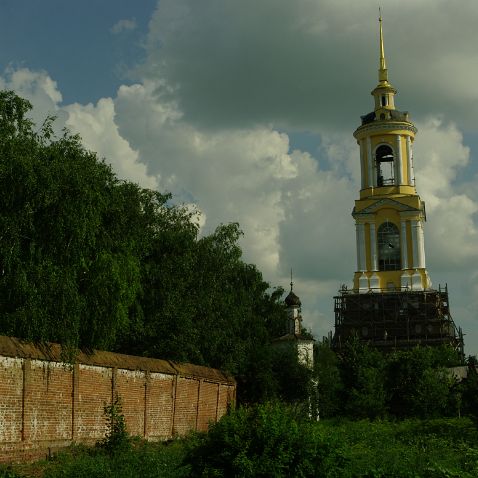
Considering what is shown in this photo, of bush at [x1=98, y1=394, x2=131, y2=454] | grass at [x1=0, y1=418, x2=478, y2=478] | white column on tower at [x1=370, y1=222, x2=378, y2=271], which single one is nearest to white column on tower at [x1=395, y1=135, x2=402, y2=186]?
white column on tower at [x1=370, y1=222, x2=378, y2=271]

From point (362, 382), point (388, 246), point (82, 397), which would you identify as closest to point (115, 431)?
point (82, 397)

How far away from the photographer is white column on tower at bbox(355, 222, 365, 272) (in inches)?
2776

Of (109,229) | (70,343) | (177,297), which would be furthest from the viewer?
(177,297)

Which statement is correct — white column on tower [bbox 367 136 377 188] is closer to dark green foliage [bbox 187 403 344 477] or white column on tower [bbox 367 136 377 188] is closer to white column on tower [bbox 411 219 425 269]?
white column on tower [bbox 411 219 425 269]

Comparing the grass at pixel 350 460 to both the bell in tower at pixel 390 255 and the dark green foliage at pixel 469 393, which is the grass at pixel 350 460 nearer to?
the dark green foliage at pixel 469 393

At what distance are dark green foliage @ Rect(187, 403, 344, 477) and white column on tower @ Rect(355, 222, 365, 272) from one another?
56.2 meters

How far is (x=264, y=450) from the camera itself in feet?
46.7

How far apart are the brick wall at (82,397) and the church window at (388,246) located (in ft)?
129

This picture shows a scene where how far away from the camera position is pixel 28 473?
1888 cm

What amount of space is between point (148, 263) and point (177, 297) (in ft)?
7.75

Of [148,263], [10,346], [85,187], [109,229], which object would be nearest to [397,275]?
[148,263]

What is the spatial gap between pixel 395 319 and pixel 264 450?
181 feet

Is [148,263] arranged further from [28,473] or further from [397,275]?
[397,275]

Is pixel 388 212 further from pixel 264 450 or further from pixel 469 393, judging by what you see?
pixel 264 450
